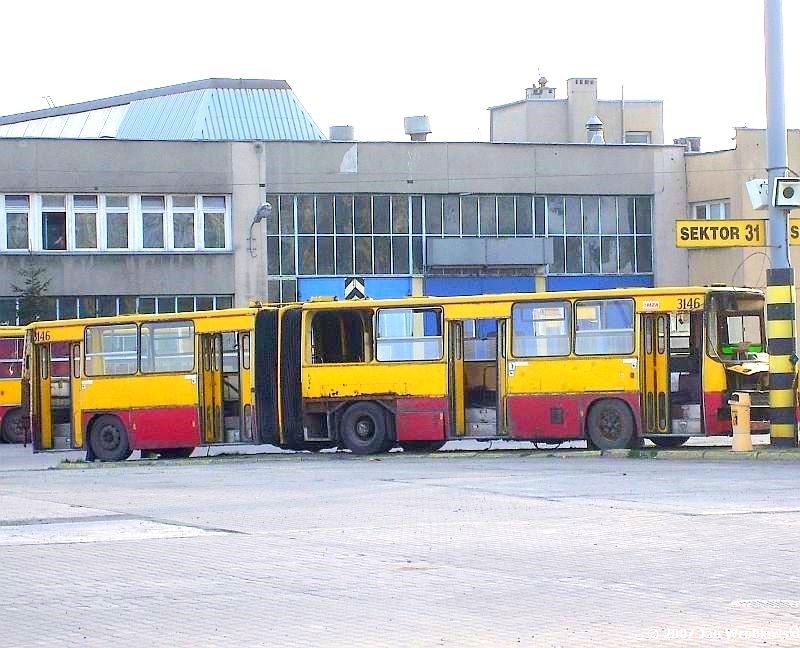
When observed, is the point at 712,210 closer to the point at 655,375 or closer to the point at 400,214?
the point at 400,214

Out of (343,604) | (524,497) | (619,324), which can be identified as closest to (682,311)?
(619,324)

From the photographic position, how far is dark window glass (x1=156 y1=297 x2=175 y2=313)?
2165 inches

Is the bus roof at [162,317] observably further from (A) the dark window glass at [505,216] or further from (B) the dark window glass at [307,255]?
(A) the dark window glass at [505,216]

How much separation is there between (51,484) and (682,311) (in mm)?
10430

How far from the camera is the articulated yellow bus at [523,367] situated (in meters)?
26.3

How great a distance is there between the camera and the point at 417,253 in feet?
187

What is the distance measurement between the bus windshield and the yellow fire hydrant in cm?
99

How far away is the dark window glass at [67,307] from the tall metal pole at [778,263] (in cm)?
3362

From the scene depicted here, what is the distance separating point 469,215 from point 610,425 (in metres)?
31.0

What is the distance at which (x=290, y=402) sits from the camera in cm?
2930

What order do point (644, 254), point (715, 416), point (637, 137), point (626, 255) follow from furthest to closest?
1. point (637, 137)
2. point (644, 254)
3. point (626, 255)
4. point (715, 416)

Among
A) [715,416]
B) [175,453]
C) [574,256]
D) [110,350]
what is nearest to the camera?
[715,416]

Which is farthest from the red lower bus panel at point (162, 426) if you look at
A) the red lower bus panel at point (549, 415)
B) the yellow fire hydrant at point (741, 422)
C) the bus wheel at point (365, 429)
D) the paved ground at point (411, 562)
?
the yellow fire hydrant at point (741, 422)

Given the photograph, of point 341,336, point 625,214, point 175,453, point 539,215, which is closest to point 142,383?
point 175,453
